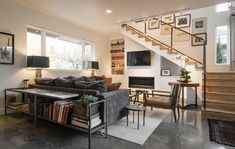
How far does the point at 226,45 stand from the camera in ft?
18.5

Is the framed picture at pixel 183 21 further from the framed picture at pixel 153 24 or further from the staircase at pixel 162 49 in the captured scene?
the staircase at pixel 162 49

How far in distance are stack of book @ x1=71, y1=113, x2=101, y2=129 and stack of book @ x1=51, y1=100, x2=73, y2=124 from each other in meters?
0.15

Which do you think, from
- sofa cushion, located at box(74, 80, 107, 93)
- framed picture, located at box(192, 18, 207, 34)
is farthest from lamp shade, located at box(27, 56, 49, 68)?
framed picture, located at box(192, 18, 207, 34)

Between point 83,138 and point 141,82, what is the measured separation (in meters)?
4.22

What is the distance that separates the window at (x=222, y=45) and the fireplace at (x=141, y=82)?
2.67 metres

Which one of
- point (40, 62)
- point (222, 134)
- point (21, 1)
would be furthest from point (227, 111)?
point (21, 1)

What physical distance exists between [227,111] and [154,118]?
6.48ft

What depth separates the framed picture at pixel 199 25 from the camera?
5820mm

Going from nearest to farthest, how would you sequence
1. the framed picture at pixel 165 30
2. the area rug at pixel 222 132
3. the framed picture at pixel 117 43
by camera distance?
the area rug at pixel 222 132 < the framed picture at pixel 165 30 < the framed picture at pixel 117 43

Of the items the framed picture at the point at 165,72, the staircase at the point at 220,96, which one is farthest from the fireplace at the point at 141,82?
the staircase at the point at 220,96

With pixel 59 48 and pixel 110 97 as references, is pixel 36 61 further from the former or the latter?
pixel 110 97

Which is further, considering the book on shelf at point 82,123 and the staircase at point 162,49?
the staircase at point 162,49

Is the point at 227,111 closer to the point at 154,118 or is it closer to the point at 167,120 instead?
the point at 167,120

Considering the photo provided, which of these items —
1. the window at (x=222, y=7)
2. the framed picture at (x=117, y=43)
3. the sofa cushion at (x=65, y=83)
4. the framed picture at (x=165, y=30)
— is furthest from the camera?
the framed picture at (x=117, y=43)
